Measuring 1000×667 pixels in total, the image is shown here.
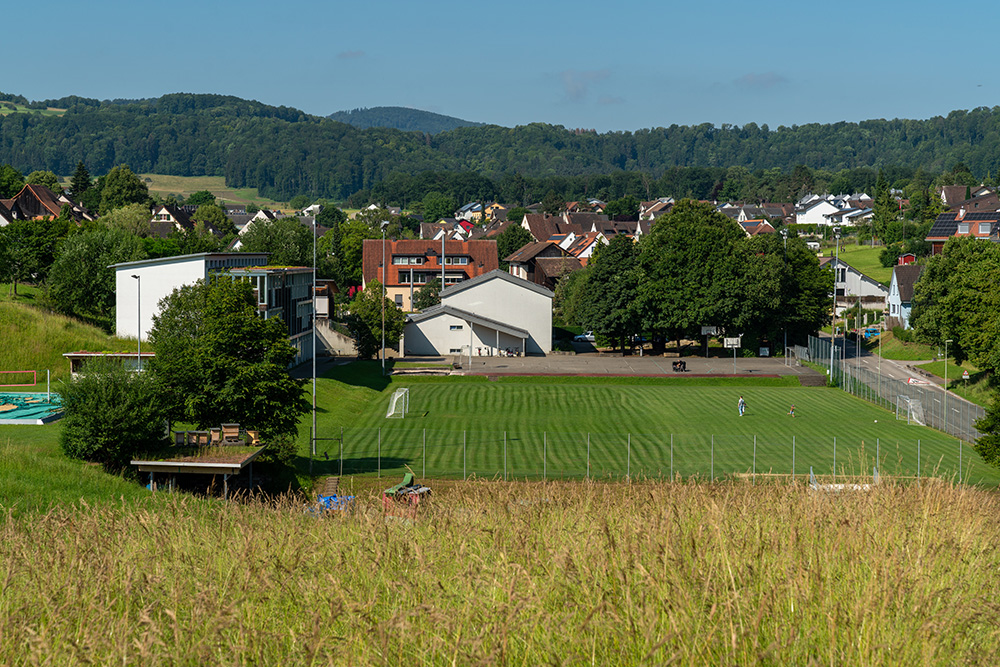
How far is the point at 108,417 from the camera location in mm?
23281

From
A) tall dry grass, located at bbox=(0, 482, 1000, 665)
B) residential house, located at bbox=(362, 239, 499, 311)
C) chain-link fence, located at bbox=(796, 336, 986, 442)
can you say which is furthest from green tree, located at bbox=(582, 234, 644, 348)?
tall dry grass, located at bbox=(0, 482, 1000, 665)

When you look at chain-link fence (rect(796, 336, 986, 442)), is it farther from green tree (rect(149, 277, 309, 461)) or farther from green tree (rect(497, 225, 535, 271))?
green tree (rect(497, 225, 535, 271))

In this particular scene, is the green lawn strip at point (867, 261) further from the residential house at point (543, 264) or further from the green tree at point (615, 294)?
the green tree at point (615, 294)

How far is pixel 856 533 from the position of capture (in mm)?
6207

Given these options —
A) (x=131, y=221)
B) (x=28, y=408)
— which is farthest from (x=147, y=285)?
(x=131, y=221)

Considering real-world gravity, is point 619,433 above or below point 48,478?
below

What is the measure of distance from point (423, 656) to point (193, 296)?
28796 millimetres

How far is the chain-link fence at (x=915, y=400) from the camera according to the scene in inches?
1575

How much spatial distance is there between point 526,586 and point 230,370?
24109 millimetres

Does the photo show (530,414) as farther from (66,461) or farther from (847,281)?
(847,281)

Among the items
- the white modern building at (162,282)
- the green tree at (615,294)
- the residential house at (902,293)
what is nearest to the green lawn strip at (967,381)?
the residential house at (902,293)

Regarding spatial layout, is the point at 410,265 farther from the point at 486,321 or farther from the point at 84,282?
the point at 84,282

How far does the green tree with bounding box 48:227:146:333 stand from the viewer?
2117 inches

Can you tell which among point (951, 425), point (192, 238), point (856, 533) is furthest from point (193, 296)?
point (192, 238)
